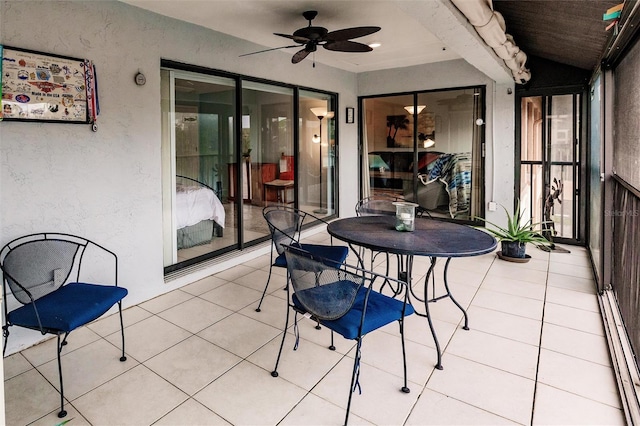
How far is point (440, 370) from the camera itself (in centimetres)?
234

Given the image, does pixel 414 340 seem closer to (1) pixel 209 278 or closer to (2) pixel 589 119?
(1) pixel 209 278

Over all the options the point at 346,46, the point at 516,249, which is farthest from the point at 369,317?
the point at 516,249

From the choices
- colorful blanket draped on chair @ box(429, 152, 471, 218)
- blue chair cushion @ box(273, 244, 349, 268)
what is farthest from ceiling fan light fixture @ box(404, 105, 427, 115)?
blue chair cushion @ box(273, 244, 349, 268)

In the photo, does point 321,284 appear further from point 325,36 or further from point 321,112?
point 321,112

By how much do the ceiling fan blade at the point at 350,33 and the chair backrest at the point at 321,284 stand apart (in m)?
1.92

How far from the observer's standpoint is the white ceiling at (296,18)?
325 cm

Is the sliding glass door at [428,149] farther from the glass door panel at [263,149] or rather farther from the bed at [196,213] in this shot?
the bed at [196,213]

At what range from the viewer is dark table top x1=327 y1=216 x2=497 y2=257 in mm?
2291

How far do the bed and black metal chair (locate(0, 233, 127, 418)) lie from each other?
101cm

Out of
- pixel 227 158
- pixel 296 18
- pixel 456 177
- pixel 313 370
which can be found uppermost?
pixel 296 18

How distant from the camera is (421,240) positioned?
8.25 ft

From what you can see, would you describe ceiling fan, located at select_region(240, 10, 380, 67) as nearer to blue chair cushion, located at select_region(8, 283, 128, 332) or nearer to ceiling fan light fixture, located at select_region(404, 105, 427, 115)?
blue chair cushion, located at select_region(8, 283, 128, 332)

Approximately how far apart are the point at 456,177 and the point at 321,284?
15.1ft

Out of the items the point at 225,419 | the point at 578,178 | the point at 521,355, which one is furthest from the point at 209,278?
the point at 578,178
